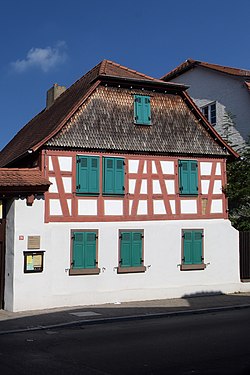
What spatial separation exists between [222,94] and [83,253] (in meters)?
12.3

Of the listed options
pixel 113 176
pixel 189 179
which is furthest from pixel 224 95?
pixel 113 176

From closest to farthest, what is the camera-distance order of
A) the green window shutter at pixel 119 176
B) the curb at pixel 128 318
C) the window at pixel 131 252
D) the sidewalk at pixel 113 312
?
the curb at pixel 128 318
the sidewalk at pixel 113 312
the window at pixel 131 252
the green window shutter at pixel 119 176

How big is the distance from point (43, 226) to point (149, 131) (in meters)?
5.31

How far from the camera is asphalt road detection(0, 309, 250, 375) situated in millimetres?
7699

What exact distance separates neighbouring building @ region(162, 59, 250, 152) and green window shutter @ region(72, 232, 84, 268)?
388 inches

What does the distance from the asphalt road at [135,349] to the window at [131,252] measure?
159 inches

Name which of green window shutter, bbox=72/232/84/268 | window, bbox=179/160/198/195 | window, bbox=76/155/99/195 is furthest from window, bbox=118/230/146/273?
window, bbox=179/160/198/195

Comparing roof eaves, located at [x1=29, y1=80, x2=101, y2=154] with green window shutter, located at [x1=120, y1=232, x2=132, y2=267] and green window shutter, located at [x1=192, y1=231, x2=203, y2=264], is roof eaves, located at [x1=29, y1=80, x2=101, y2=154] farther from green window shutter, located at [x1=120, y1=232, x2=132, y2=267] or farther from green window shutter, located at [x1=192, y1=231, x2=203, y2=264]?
green window shutter, located at [x1=192, y1=231, x2=203, y2=264]

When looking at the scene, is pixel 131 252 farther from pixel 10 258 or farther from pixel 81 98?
pixel 81 98

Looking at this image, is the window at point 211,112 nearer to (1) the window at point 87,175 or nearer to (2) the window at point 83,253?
(1) the window at point 87,175

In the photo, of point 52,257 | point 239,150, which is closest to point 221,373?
point 52,257

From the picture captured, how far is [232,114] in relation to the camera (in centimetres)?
2394

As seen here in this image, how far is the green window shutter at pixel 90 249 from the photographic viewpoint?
16286mm

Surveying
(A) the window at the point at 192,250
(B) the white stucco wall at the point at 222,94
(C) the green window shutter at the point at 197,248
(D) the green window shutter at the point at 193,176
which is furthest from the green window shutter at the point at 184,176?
(B) the white stucco wall at the point at 222,94
